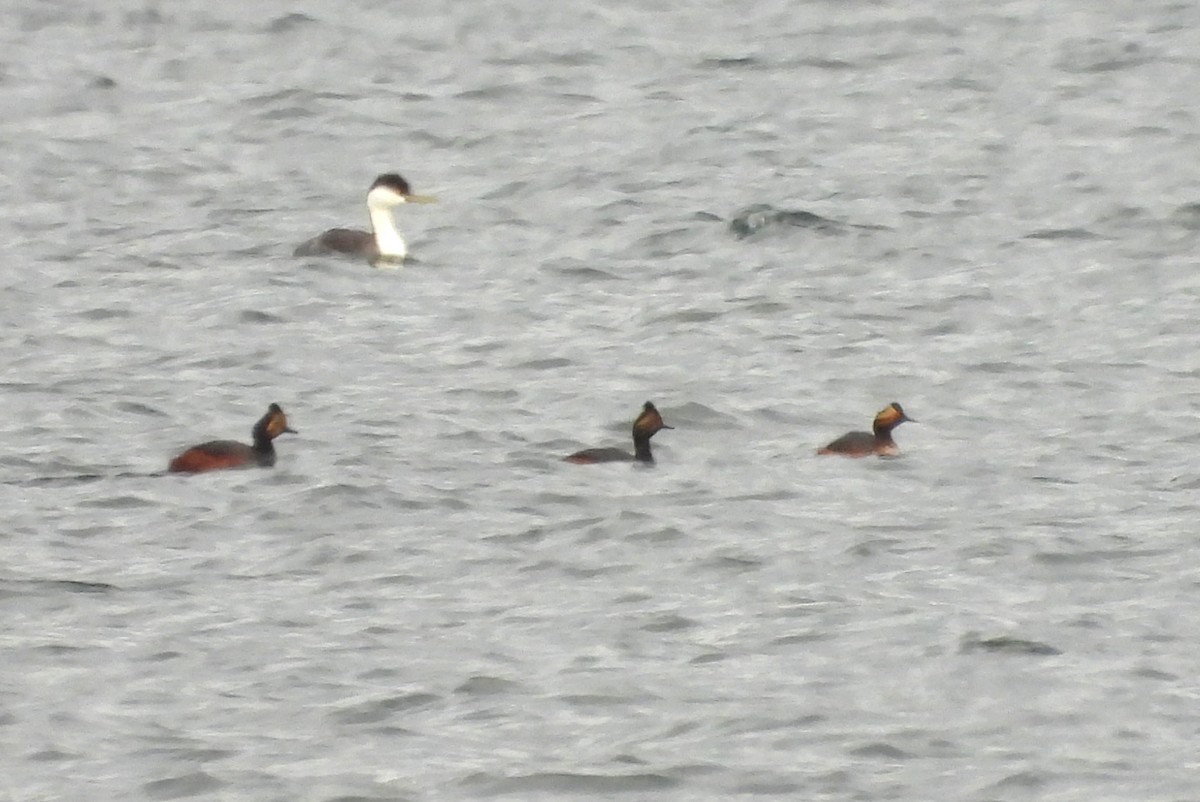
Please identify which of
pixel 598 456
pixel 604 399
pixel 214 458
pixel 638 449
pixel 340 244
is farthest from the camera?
pixel 340 244

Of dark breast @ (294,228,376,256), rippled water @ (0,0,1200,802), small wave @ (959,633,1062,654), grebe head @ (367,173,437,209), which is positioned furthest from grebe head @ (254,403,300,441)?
grebe head @ (367,173,437,209)

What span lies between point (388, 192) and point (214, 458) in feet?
22.5

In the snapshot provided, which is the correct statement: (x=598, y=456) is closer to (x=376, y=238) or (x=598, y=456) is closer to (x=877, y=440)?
(x=877, y=440)

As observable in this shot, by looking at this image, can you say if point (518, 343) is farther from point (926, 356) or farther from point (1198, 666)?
point (1198, 666)

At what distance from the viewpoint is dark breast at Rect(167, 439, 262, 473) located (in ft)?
47.7

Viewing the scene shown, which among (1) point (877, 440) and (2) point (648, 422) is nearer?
(2) point (648, 422)

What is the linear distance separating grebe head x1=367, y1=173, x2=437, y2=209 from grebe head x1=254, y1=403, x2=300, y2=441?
642cm

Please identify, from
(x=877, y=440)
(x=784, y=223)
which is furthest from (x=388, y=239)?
(x=877, y=440)

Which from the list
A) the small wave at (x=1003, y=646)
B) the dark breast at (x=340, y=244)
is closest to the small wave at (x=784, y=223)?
the dark breast at (x=340, y=244)

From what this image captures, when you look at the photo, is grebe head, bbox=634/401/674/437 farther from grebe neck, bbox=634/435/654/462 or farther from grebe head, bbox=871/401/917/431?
grebe head, bbox=871/401/917/431

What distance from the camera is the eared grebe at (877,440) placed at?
1483 centimetres

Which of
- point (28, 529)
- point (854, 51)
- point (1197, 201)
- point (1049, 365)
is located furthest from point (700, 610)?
point (854, 51)

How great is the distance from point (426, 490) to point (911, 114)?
1124 centimetres

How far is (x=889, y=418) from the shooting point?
14.8 m
